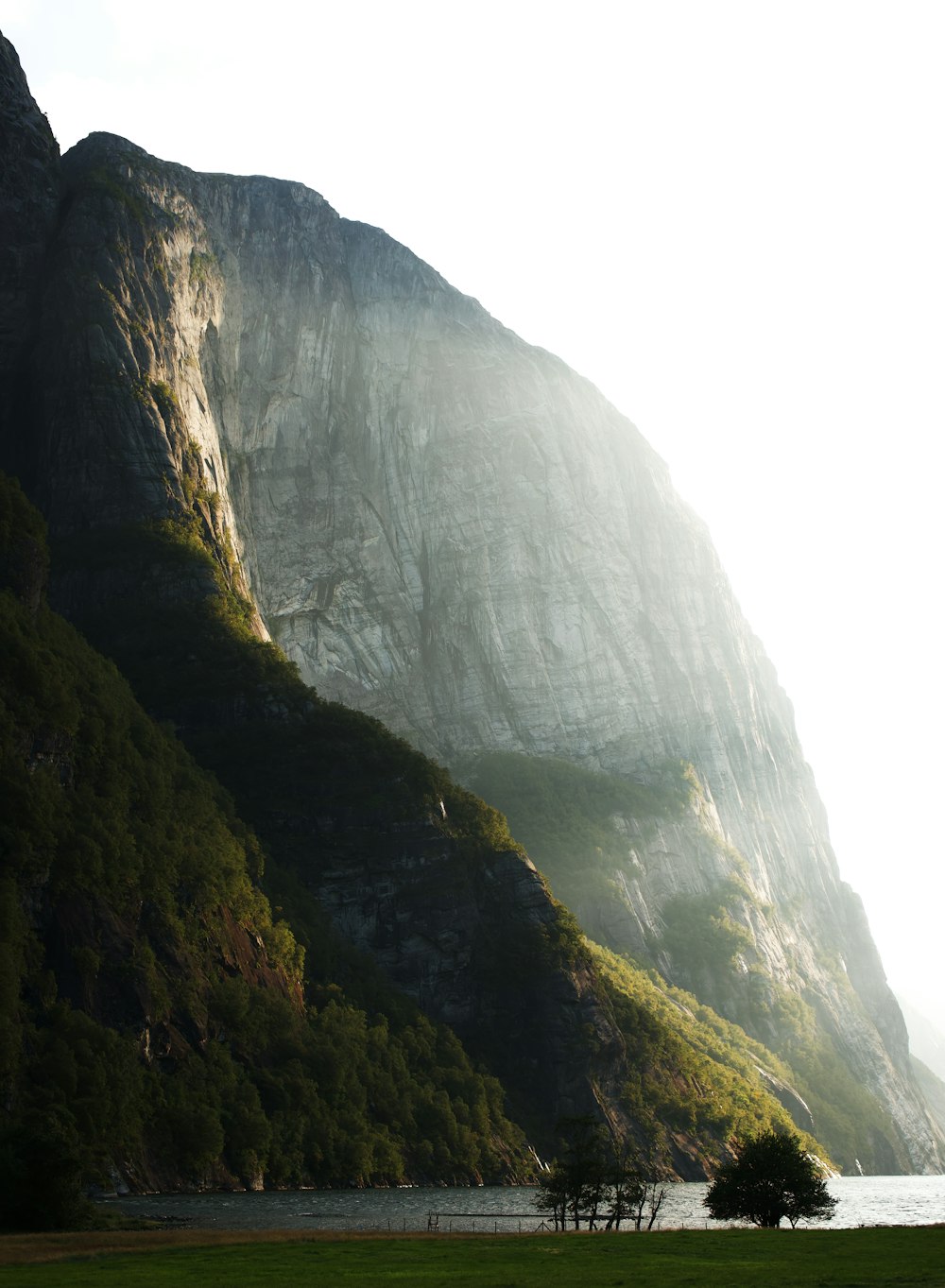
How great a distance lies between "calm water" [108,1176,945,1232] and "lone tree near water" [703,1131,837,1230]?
16.2 feet

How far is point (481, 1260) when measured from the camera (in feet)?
151

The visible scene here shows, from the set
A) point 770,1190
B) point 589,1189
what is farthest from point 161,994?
point 770,1190

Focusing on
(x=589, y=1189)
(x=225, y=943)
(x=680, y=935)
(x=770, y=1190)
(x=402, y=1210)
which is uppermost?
(x=680, y=935)

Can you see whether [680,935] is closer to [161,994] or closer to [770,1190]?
[161,994]

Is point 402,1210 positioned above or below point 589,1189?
below

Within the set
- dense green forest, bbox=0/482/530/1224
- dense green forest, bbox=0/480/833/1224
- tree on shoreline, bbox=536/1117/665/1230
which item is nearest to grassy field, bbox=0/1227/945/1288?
tree on shoreline, bbox=536/1117/665/1230

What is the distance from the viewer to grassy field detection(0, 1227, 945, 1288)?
3797 centimetres

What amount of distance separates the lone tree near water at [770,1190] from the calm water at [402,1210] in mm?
4950

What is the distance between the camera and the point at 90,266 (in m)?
158

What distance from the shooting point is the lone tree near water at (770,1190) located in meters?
69.2

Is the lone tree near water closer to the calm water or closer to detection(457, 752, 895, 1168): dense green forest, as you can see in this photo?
the calm water

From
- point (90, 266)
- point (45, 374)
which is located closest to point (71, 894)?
point (45, 374)

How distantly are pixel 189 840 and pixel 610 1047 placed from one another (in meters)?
46.9

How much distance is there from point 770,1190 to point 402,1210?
2254 cm
